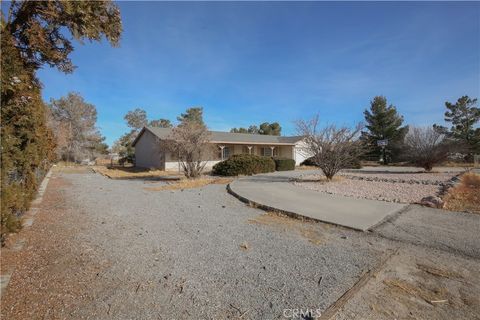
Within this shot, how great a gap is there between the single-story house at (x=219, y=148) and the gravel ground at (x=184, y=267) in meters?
14.2

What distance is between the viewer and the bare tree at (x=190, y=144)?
13.3 m

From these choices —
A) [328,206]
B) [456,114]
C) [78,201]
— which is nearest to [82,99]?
[78,201]

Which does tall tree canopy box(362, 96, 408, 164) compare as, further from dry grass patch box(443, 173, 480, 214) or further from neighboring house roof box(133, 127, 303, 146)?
dry grass patch box(443, 173, 480, 214)

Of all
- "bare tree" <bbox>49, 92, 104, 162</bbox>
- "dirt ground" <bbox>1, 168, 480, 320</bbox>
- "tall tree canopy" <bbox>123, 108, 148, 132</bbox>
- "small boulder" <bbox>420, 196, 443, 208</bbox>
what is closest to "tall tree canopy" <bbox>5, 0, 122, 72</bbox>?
"dirt ground" <bbox>1, 168, 480, 320</bbox>

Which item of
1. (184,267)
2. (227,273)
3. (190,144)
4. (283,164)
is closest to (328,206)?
(227,273)

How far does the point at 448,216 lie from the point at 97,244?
7379 millimetres

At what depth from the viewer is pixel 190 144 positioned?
43.3ft

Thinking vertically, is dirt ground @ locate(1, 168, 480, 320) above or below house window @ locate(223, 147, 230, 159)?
below

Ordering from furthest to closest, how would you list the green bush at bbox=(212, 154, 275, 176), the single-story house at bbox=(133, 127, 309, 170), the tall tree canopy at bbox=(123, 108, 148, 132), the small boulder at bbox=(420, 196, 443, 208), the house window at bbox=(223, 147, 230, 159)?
the tall tree canopy at bbox=(123, 108, 148, 132)
the house window at bbox=(223, 147, 230, 159)
the single-story house at bbox=(133, 127, 309, 170)
the green bush at bbox=(212, 154, 275, 176)
the small boulder at bbox=(420, 196, 443, 208)

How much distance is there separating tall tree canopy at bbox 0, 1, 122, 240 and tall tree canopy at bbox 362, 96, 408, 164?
106ft

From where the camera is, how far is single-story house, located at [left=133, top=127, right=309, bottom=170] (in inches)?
839

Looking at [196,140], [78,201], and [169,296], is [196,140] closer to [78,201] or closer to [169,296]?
[78,201]

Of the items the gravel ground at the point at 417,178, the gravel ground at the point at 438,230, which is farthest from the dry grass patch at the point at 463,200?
the gravel ground at the point at 417,178

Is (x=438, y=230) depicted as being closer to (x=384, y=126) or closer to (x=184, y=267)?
(x=184, y=267)
